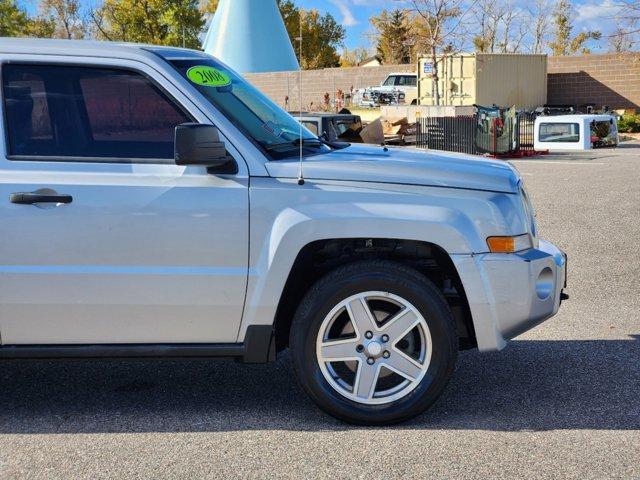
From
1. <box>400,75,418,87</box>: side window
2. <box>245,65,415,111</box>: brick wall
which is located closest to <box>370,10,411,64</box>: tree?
<box>245,65,415,111</box>: brick wall

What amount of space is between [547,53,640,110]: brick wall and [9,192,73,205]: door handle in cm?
3781

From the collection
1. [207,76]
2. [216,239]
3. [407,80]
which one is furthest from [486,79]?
[216,239]

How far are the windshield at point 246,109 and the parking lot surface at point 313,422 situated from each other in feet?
4.75

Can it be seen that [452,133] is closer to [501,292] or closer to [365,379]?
[501,292]

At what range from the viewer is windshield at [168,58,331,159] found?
4496mm

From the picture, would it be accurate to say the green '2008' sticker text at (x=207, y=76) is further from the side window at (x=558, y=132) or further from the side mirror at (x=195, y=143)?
the side window at (x=558, y=132)

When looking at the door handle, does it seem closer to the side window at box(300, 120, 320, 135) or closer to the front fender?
the front fender

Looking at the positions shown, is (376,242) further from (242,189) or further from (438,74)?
(438,74)

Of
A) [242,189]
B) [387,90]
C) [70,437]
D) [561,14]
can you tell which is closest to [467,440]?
[242,189]

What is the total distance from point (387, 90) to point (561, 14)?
38183 millimetres

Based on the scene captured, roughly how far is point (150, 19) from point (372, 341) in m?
48.9

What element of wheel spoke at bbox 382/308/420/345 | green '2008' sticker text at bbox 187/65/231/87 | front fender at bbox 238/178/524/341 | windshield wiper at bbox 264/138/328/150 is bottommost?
wheel spoke at bbox 382/308/420/345

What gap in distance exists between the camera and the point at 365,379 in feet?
14.4

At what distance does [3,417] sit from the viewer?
469 centimetres
